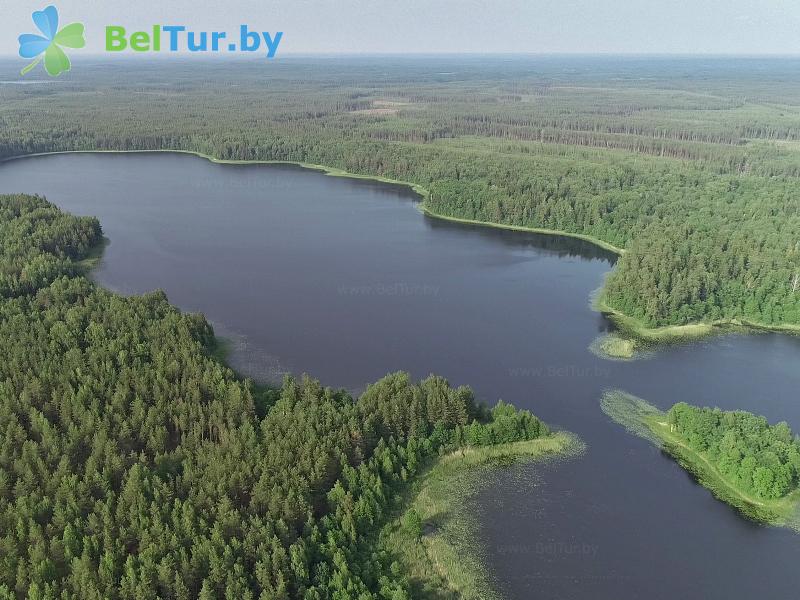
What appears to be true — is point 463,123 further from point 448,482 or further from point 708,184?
point 448,482

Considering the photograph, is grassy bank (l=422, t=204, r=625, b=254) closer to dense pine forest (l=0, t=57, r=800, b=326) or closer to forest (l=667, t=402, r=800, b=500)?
dense pine forest (l=0, t=57, r=800, b=326)

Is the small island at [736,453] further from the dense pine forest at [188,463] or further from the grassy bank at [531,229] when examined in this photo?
the grassy bank at [531,229]

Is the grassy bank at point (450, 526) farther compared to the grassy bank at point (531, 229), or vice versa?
the grassy bank at point (531, 229)

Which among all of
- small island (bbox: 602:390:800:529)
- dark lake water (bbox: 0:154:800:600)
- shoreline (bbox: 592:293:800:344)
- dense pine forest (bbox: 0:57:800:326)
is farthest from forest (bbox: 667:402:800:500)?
dense pine forest (bbox: 0:57:800:326)

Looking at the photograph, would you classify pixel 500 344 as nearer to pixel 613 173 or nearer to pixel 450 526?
pixel 450 526

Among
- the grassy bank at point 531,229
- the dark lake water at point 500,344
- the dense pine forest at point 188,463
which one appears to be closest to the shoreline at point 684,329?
the dark lake water at point 500,344

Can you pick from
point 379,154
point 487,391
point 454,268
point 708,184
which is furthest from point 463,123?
point 487,391
